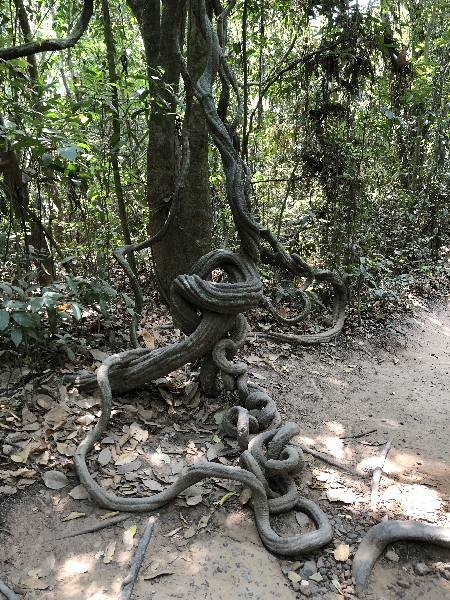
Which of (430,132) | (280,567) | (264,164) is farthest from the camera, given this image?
(430,132)

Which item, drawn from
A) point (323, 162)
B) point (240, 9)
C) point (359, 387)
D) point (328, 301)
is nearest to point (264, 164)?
point (323, 162)

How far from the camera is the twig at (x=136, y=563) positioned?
76.9 inches

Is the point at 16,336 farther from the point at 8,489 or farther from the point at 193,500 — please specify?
the point at 193,500

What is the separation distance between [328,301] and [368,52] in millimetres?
2704

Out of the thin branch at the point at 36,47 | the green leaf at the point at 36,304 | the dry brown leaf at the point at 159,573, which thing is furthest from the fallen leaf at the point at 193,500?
the thin branch at the point at 36,47

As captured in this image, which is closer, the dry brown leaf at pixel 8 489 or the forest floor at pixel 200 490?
the forest floor at pixel 200 490

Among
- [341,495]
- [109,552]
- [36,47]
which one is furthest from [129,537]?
[36,47]

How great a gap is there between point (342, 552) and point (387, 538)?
0.21 metres

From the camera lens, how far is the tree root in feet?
6.84

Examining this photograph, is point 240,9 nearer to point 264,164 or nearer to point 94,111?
point 264,164

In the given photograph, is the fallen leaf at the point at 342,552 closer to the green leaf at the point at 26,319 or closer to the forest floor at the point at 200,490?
the forest floor at the point at 200,490

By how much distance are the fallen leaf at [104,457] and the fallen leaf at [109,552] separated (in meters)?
0.54

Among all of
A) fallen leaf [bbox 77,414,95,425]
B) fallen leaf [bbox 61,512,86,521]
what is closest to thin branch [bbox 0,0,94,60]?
fallen leaf [bbox 77,414,95,425]

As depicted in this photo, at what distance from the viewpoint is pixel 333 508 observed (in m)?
2.49
